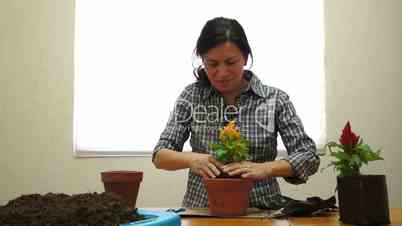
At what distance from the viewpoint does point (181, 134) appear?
71.8 inches

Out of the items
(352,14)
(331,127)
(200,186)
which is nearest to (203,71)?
(200,186)

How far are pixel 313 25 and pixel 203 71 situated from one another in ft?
4.11

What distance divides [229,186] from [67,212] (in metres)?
0.56

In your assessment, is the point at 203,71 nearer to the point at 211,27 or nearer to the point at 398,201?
the point at 211,27

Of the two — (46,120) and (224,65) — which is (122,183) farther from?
(46,120)

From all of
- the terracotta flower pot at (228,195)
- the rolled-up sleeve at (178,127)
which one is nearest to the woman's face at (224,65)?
the rolled-up sleeve at (178,127)

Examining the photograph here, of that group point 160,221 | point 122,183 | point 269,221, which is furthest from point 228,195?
point 160,221

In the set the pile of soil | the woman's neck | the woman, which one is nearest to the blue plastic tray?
the pile of soil

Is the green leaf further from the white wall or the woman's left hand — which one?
the white wall

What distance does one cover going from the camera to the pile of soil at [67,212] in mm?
763

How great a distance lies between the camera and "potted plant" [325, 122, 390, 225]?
3.64 ft

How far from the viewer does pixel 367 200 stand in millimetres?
1108

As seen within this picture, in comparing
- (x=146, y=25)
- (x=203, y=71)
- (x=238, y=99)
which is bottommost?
(x=238, y=99)

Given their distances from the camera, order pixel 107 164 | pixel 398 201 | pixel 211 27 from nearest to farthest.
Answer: pixel 211 27 < pixel 107 164 < pixel 398 201
